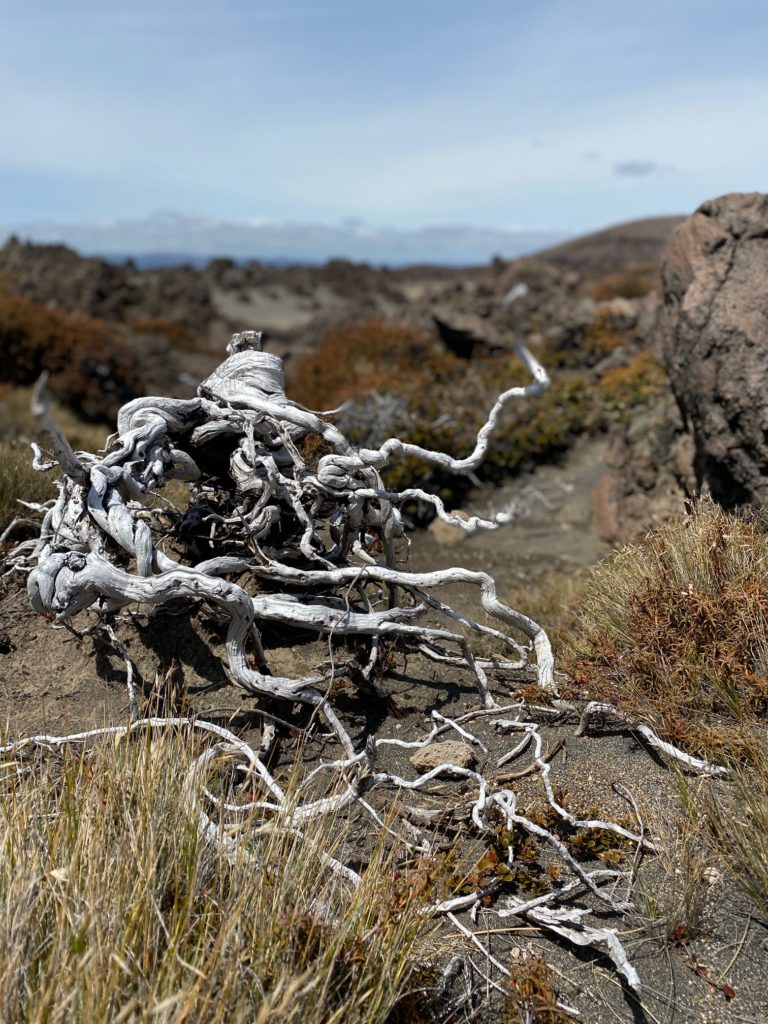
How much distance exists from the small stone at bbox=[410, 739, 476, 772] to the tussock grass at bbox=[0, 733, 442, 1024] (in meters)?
0.90

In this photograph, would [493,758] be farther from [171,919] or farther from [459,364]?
[459,364]

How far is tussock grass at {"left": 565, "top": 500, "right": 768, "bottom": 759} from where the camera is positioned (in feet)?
11.1

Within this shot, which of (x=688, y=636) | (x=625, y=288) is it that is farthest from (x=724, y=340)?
(x=625, y=288)

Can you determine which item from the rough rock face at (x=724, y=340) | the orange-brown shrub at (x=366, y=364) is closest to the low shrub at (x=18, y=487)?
the rough rock face at (x=724, y=340)

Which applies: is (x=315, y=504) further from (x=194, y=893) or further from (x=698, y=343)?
(x=698, y=343)

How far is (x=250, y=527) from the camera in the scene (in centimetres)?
389

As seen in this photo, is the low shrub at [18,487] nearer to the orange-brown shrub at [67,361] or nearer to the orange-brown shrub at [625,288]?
the orange-brown shrub at [67,361]

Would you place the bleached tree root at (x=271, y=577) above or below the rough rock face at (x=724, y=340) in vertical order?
below

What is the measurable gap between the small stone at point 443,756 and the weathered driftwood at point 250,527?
0.45 m

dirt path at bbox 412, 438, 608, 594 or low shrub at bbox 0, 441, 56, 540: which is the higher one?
low shrub at bbox 0, 441, 56, 540

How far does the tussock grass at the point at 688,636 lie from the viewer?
3.39 m

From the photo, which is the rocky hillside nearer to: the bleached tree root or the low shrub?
the bleached tree root

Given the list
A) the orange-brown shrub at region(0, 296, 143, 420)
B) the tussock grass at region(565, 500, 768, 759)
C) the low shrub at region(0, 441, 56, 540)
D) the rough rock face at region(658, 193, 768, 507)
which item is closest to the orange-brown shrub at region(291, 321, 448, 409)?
the orange-brown shrub at region(0, 296, 143, 420)

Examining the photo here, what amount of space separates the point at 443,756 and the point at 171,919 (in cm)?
154
